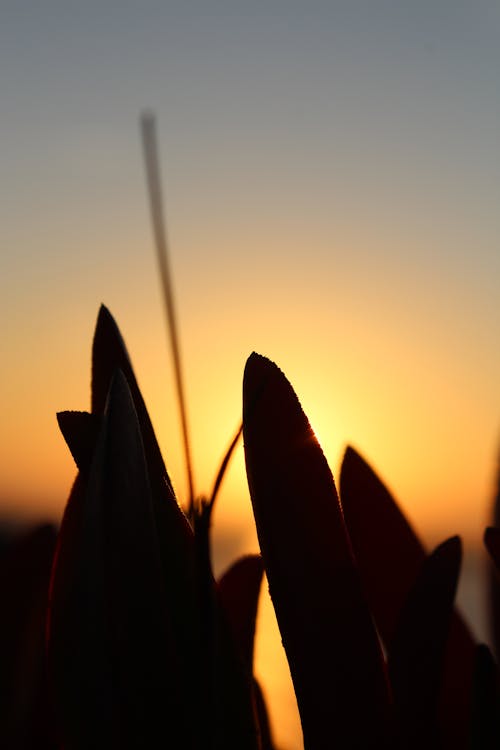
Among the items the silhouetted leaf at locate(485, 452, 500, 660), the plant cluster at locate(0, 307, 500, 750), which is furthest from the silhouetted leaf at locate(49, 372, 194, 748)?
the silhouetted leaf at locate(485, 452, 500, 660)

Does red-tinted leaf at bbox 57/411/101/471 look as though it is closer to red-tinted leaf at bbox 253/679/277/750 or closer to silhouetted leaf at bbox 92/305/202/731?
silhouetted leaf at bbox 92/305/202/731

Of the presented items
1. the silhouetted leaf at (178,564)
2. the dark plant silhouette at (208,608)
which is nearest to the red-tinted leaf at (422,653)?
the dark plant silhouette at (208,608)

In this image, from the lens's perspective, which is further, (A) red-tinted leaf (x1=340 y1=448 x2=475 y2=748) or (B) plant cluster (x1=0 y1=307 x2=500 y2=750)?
(A) red-tinted leaf (x1=340 y1=448 x2=475 y2=748)

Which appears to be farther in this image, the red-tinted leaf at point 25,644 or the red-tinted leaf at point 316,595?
the red-tinted leaf at point 25,644

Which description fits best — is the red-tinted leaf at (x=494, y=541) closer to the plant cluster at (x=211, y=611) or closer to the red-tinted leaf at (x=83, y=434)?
→ the plant cluster at (x=211, y=611)

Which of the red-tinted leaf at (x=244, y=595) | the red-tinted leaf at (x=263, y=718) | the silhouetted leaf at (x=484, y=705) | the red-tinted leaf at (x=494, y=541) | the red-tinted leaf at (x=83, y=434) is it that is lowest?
the red-tinted leaf at (x=263, y=718)

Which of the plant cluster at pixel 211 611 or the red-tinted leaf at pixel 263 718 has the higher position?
the plant cluster at pixel 211 611

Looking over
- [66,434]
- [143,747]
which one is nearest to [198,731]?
[143,747]
